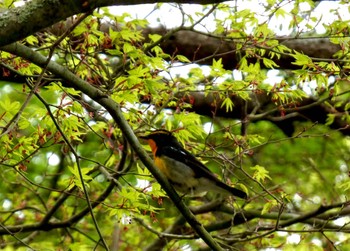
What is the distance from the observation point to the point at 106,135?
599 centimetres

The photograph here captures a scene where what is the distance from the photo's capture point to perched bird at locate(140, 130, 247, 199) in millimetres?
5121

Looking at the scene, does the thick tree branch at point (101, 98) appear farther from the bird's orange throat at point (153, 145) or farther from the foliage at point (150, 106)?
the bird's orange throat at point (153, 145)

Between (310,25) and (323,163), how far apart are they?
433cm

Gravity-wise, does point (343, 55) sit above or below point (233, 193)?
above

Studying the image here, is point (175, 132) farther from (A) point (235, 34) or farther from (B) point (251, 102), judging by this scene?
(B) point (251, 102)

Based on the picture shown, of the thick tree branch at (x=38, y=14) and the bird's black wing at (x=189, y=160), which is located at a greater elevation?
the thick tree branch at (x=38, y=14)

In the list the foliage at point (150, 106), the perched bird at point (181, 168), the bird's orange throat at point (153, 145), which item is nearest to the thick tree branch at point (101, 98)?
the foliage at point (150, 106)

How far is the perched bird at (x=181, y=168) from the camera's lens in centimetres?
512

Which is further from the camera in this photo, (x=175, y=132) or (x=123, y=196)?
(x=175, y=132)

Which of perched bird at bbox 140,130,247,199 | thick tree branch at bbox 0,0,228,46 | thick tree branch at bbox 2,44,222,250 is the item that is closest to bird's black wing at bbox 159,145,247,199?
perched bird at bbox 140,130,247,199

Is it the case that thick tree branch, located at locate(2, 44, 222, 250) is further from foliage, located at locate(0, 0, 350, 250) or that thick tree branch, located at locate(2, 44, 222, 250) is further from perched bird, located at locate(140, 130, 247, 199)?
perched bird, located at locate(140, 130, 247, 199)

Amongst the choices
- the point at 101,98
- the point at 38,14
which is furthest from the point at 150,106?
the point at 38,14

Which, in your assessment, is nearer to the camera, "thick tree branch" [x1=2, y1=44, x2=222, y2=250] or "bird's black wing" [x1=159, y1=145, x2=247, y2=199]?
"thick tree branch" [x1=2, y1=44, x2=222, y2=250]

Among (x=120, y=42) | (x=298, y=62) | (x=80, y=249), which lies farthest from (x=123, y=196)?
(x=298, y=62)
